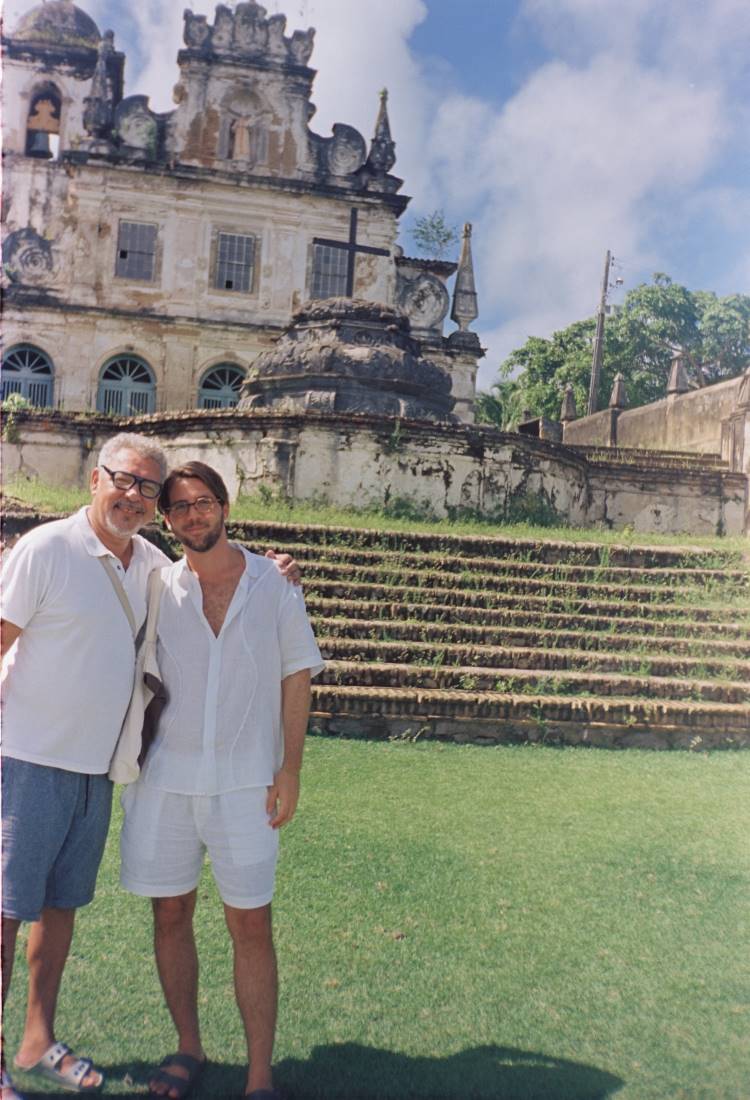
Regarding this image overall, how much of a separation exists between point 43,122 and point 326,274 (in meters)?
7.01

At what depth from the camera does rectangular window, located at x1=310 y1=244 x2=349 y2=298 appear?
63.3 ft

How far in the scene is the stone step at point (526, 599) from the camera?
252 inches

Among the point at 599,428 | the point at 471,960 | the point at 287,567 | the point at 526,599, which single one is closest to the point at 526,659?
the point at 526,599

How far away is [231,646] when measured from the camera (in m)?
2.30

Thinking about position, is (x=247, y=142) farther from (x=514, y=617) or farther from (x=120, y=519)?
(x=120, y=519)

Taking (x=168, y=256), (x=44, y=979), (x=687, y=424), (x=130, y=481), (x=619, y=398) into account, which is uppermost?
(x=168, y=256)

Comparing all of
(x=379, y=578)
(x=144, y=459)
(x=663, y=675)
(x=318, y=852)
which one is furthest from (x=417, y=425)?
(x=144, y=459)

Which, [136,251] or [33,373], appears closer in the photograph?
[33,373]

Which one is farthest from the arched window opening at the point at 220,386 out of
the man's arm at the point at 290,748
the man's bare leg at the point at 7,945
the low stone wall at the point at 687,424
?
the man's bare leg at the point at 7,945

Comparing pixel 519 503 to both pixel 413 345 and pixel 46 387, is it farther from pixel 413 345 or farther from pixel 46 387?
pixel 46 387

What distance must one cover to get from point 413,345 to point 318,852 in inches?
296

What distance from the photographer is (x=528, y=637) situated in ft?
20.4

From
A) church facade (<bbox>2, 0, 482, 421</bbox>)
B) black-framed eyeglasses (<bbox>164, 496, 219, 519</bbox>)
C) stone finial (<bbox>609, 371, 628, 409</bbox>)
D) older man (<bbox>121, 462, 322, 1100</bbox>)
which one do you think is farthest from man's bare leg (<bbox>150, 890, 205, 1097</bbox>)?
church facade (<bbox>2, 0, 482, 421</bbox>)

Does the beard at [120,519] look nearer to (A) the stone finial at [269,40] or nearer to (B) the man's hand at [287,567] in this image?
(B) the man's hand at [287,567]
